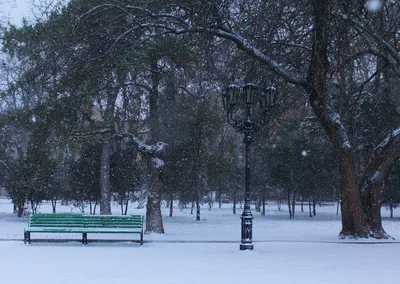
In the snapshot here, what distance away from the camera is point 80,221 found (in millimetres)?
14805

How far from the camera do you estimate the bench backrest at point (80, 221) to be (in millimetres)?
14742

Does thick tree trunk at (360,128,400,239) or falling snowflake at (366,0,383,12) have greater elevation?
falling snowflake at (366,0,383,12)

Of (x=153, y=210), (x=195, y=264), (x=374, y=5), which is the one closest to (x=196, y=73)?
(x=153, y=210)

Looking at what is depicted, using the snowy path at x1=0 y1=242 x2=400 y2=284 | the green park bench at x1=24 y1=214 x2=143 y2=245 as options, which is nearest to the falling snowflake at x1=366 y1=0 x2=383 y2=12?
the snowy path at x1=0 y1=242 x2=400 y2=284

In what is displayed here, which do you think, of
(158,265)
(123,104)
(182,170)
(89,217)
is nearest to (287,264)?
(158,265)

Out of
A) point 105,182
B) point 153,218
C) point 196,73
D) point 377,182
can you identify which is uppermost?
point 196,73

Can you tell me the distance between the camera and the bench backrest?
14742 mm

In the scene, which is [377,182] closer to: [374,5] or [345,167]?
[345,167]

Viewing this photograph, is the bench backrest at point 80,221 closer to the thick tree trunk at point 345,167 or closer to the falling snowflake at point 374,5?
the thick tree trunk at point 345,167

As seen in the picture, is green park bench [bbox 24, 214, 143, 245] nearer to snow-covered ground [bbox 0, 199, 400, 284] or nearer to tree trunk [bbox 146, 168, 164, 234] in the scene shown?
snow-covered ground [bbox 0, 199, 400, 284]

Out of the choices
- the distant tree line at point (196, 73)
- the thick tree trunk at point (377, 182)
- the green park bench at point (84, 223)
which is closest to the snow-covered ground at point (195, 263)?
the green park bench at point (84, 223)

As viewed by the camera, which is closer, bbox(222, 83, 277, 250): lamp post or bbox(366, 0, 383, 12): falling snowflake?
bbox(366, 0, 383, 12): falling snowflake

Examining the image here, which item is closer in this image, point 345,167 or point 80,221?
point 80,221

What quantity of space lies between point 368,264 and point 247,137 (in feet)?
16.0
